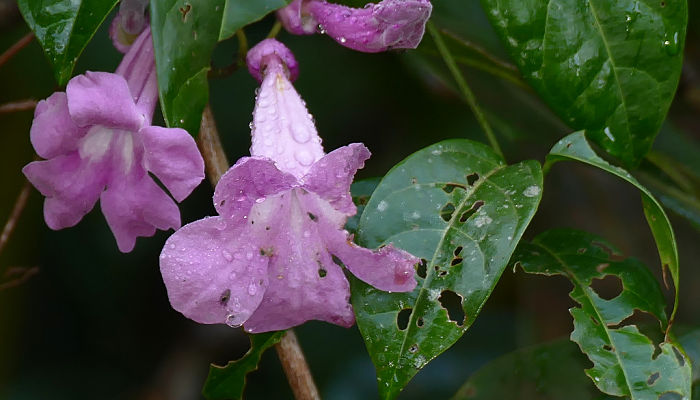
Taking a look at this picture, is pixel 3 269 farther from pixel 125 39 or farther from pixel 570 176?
pixel 570 176

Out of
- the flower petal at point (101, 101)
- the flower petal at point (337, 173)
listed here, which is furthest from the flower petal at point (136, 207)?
the flower petal at point (337, 173)

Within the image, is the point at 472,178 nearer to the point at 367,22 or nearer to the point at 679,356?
the point at 367,22

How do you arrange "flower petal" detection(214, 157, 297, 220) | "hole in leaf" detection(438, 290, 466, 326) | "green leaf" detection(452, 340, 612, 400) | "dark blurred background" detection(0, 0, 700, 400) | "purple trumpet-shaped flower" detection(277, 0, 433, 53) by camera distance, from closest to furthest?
"flower petal" detection(214, 157, 297, 220) → "purple trumpet-shaped flower" detection(277, 0, 433, 53) → "green leaf" detection(452, 340, 612, 400) → "dark blurred background" detection(0, 0, 700, 400) → "hole in leaf" detection(438, 290, 466, 326)

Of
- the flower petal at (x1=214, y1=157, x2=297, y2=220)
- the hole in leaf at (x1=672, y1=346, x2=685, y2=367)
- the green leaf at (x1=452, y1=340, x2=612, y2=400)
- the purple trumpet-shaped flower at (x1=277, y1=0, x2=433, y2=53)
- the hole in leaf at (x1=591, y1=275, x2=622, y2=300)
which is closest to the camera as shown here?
the flower petal at (x1=214, y1=157, x2=297, y2=220)

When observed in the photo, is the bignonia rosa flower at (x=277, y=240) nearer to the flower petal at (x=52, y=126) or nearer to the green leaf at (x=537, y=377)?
the flower petal at (x=52, y=126)

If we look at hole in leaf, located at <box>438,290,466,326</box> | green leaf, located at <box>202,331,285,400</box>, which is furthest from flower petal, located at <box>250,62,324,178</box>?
hole in leaf, located at <box>438,290,466,326</box>

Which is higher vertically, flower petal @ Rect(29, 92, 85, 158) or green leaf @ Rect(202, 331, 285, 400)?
flower petal @ Rect(29, 92, 85, 158)

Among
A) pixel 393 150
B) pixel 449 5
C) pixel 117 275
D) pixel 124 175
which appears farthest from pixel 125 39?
pixel 393 150

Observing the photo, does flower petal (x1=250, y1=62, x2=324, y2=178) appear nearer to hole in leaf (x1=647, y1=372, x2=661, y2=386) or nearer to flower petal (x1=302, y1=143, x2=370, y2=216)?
flower petal (x1=302, y1=143, x2=370, y2=216)
